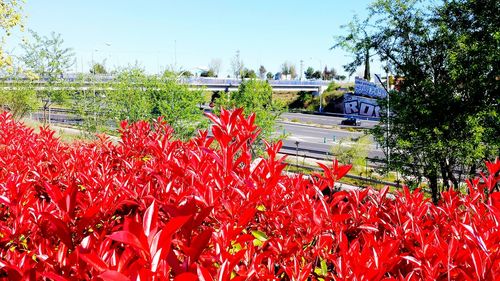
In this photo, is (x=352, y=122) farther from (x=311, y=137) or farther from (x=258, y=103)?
(x=258, y=103)

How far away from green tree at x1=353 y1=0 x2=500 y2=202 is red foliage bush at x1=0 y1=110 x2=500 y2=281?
855cm

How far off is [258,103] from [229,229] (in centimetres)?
1640

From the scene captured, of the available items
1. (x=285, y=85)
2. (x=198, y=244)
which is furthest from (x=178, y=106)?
(x=285, y=85)

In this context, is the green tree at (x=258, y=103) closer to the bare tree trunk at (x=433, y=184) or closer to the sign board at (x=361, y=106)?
the bare tree trunk at (x=433, y=184)

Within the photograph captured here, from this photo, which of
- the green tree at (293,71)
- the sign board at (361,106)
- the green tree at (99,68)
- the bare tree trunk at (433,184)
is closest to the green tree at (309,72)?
the green tree at (293,71)

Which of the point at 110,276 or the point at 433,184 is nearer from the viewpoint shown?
the point at 110,276

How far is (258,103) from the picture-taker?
1806cm

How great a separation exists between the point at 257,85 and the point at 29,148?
14501mm

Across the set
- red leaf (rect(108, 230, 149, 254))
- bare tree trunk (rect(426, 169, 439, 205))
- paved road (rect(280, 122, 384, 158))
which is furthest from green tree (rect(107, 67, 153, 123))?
red leaf (rect(108, 230, 149, 254))

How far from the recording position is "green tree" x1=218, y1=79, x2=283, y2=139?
56.9ft

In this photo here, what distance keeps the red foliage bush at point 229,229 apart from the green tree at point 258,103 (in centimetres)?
1396

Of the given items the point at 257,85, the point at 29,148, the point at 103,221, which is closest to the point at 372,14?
the point at 257,85

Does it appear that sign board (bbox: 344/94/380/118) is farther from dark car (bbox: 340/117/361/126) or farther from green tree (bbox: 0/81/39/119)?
green tree (bbox: 0/81/39/119)

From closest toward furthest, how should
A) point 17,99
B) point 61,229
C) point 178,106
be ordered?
point 61,229 → point 178,106 → point 17,99
